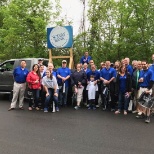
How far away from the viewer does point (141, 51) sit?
1909 cm

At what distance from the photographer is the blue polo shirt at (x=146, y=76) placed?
9241 millimetres

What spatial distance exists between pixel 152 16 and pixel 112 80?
9428 mm

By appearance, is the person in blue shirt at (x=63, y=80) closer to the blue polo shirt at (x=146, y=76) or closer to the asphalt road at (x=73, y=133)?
the asphalt road at (x=73, y=133)

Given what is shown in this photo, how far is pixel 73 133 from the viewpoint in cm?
754

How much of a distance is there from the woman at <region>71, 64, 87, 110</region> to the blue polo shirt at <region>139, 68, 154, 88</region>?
2299 mm

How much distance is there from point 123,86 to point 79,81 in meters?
1.89

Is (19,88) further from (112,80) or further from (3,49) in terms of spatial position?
(3,49)

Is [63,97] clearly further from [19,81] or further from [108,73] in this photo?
→ [108,73]

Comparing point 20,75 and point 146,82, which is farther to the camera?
point 20,75

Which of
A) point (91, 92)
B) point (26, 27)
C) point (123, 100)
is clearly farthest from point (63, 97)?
point (26, 27)

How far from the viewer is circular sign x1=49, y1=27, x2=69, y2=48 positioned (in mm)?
13859

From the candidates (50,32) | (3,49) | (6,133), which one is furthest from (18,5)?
(6,133)

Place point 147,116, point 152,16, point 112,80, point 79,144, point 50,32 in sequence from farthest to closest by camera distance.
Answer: point 152,16, point 50,32, point 112,80, point 147,116, point 79,144

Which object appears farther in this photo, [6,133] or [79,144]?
[6,133]
